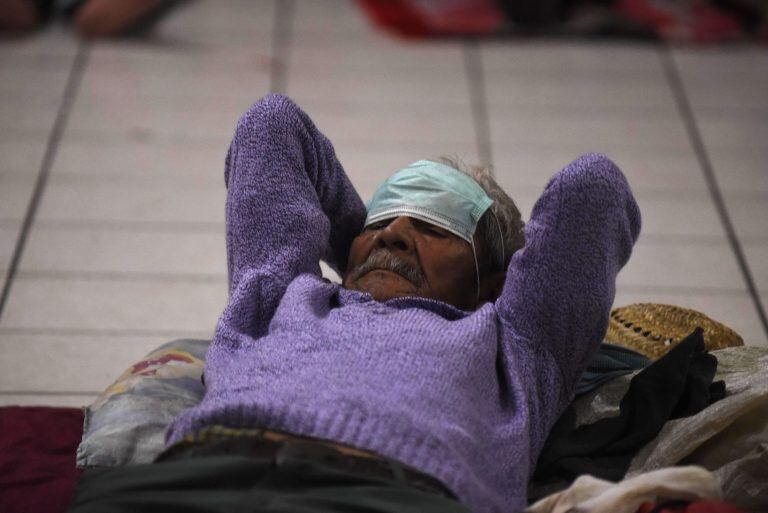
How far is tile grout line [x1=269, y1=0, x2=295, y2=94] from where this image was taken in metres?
3.84

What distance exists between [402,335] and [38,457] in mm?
658

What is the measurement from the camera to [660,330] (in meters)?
2.17

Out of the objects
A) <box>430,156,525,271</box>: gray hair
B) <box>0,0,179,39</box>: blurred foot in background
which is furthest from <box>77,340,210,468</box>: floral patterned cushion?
<box>0,0,179,39</box>: blurred foot in background

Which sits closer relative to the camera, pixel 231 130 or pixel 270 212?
pixel 270 212

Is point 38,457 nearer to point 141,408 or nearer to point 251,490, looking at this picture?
point 141,408

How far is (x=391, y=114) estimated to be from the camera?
3672 mm

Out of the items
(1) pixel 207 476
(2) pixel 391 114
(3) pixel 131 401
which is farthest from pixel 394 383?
(2) pixel 391 114

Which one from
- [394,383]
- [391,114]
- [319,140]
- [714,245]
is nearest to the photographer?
[394,383]

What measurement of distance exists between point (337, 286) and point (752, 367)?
27.4 inches

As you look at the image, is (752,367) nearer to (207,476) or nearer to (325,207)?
(325,207)

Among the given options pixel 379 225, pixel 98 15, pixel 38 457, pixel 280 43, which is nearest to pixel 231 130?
pixel 280 43

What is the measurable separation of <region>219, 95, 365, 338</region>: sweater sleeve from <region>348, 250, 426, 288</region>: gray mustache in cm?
10

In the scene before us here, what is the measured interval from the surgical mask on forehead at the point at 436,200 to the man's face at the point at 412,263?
14 mm

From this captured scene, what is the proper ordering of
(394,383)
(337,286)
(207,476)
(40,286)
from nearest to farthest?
(207,476)
(394,383)
(337,286)
(40,286)
